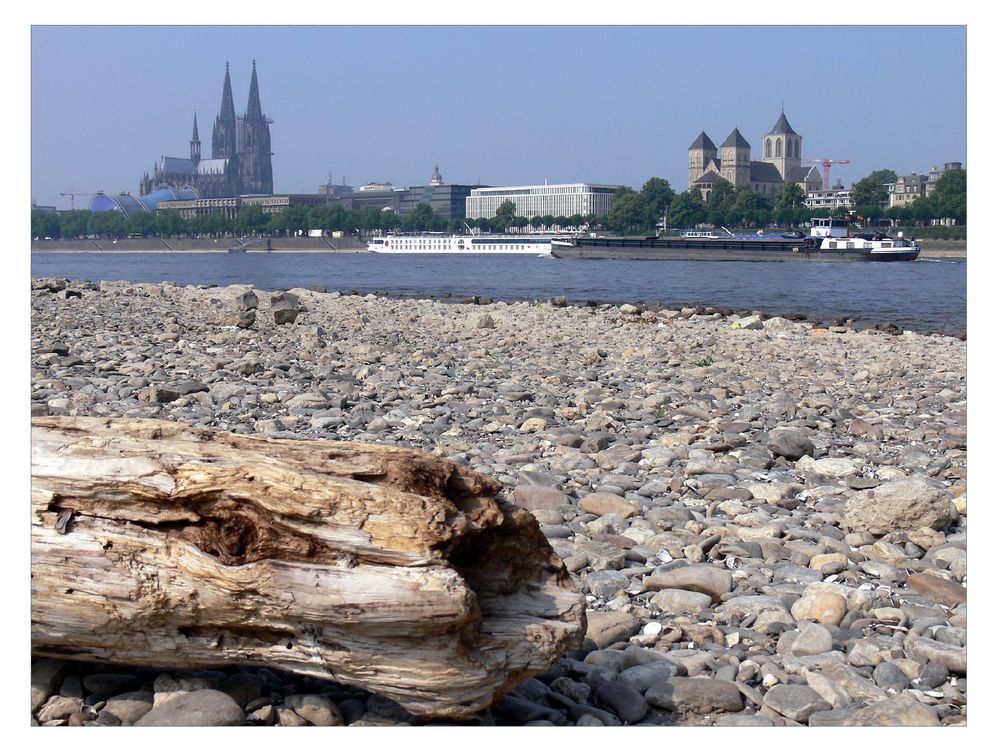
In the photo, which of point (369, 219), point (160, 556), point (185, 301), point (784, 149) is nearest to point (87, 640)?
point (160, 556)

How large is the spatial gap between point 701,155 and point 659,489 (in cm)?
16371

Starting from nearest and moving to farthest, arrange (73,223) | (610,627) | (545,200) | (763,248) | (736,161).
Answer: (610,627)
(763,248)
(73,223)
(545,200)
(736,161)

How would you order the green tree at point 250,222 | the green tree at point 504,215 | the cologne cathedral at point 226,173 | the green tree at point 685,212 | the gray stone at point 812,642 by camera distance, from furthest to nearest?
the cologne cathedral at point 226,173, the green tree at point 504,215, the green tree at point 685,212, the green tree at point 250,222, the gray stone at point 812,642

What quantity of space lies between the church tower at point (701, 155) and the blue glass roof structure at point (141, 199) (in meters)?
86.0

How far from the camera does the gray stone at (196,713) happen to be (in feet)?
7.79

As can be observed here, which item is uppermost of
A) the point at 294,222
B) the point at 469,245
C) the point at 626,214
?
the point at 626,214

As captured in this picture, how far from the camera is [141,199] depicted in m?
172

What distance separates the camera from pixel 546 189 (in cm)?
14525

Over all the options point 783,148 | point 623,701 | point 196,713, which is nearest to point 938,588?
point 623,701

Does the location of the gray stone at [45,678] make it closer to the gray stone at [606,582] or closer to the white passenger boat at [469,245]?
the gray stone at [606,582]

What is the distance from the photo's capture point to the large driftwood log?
216cm

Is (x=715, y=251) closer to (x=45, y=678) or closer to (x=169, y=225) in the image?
(x=45, y=678)

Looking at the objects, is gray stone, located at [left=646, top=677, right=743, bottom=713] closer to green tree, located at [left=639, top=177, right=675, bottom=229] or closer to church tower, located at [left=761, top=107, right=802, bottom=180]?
green tree, located at [left=639, top=177, right=675, bottom=229]

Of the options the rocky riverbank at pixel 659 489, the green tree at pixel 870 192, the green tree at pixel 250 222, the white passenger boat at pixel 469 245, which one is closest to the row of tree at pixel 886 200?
the green tree at pixel 870 192
